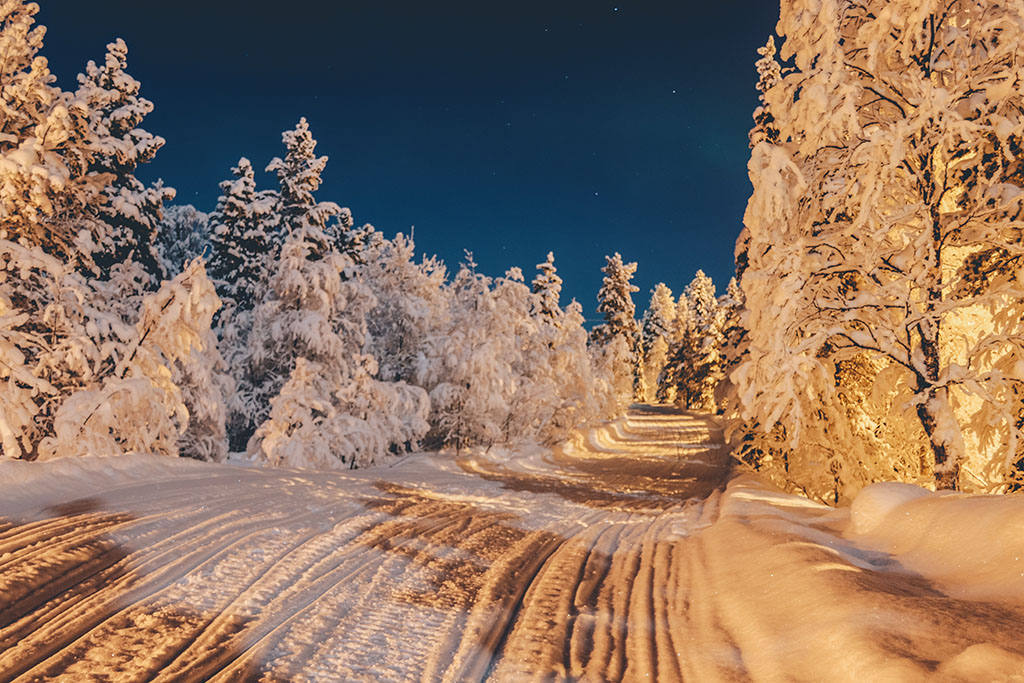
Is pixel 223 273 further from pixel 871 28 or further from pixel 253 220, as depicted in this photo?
pixel 871 28

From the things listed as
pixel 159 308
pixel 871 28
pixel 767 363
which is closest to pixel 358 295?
pixel 159 308

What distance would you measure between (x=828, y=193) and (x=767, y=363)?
3153mm

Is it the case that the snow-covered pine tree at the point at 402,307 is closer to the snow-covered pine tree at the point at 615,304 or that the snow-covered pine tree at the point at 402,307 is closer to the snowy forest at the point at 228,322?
the snowy forest at the point at 228,322

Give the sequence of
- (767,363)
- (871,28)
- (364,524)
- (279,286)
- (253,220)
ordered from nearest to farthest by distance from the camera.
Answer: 1. (364,524)
2. (871,28)
3. (767,363)
4. (279,286)
5. (253,220)

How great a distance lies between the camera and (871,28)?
25.2 ft

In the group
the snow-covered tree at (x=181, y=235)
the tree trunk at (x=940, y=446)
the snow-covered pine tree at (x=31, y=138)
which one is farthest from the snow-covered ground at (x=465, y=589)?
the snow-covered tree at (x=181, y=235)

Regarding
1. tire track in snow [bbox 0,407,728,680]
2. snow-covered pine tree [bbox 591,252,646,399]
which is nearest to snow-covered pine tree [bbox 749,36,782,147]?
tire track in snow [bbox 0,407,728,680]

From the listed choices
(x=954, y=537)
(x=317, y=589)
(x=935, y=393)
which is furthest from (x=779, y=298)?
(x=317, y=589)

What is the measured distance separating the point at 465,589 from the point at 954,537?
13.7 ft

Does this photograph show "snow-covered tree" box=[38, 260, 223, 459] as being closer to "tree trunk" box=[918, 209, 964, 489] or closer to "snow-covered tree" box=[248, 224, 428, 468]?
"snow-covered tree" box=[248, 224, 428, 468]

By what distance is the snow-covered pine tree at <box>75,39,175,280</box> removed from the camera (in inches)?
661

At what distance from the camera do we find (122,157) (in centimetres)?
1633

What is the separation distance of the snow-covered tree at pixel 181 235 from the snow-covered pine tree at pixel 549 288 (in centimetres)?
1784

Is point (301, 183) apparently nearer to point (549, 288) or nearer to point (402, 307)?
point (402, 307)
